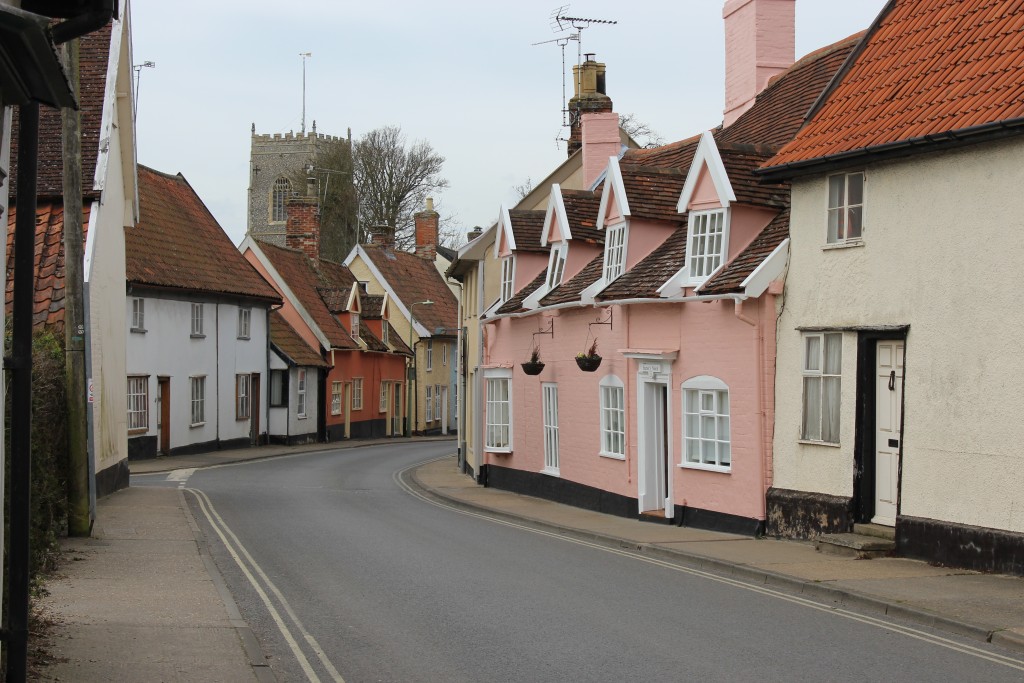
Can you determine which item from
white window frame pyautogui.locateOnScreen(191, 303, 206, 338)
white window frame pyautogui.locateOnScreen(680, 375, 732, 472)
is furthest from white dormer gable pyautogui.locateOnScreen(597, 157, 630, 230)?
white window frame pyautogui.locateOnScreen(191, 303, 206, 338)

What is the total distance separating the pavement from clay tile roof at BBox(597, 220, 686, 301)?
12.9 ft

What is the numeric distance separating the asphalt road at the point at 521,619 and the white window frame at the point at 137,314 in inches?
697

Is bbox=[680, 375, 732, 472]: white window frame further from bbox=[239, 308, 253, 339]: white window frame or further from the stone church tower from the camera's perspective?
the stone church tower

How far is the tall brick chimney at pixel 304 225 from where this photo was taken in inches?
2266

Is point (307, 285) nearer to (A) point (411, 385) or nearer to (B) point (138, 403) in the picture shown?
(A) point (411, 385)

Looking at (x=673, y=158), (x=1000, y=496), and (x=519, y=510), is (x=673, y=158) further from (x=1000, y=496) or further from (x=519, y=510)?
(x=1000, y=496)

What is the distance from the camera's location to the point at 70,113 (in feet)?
52.0

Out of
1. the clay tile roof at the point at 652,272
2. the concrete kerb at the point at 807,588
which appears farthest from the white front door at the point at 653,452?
the concrete kerb at the point at 807,588

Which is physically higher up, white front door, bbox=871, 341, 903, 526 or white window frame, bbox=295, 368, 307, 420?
white front door, bbox=871, 341, 903, 526

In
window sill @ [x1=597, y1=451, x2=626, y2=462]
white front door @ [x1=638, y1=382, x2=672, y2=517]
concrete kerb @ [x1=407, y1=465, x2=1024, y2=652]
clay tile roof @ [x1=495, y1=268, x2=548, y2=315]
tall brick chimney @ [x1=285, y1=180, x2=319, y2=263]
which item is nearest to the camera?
concrete kerb @ [x1=407, y1=465, x2=1024, y2=652]

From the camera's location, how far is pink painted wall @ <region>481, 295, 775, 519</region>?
58.9 feet

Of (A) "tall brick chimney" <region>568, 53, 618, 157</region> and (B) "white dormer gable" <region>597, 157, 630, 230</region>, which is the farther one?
(A) "tall brick chimney" <region>568, 53, 618, 157</region>

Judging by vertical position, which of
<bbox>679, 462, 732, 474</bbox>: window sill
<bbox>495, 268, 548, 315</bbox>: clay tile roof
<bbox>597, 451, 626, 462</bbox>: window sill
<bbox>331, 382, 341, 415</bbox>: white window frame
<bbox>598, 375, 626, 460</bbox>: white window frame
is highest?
<bbox>495, 268, 548, 315</bbox>: clay tile roof

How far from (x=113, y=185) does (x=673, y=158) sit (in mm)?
12442
